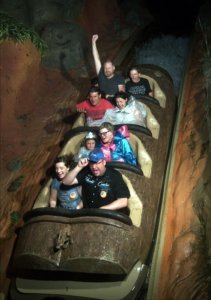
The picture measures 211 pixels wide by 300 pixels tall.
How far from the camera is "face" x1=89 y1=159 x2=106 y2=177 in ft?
13.0

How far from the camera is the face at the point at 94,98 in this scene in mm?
5586

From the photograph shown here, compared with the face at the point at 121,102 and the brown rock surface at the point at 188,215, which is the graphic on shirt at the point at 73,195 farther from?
the face at the point at 121,102

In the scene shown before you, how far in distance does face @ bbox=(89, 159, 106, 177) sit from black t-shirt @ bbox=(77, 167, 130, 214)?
8 cm

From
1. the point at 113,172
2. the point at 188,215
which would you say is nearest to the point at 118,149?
the point at 113,172

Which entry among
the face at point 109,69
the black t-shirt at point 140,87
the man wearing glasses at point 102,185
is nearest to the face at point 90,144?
the man wearing glasses at point 102,185

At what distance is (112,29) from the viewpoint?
11.7 m

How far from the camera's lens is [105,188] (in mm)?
4102

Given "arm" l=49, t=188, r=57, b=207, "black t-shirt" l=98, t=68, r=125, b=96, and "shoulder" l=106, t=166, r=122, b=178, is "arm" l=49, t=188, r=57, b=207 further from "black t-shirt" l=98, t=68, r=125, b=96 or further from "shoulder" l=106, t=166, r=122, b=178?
"black t-shirt" l=98, t=68, r=125, b=96

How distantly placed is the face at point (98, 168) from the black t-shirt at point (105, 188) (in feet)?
0.27

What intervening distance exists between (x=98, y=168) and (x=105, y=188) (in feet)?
0.94

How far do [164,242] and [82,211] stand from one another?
1.46 meters

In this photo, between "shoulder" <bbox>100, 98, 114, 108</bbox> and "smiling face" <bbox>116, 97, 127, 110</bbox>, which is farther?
"shoulder" <bbox>100, 98, 114, 108</bbox>

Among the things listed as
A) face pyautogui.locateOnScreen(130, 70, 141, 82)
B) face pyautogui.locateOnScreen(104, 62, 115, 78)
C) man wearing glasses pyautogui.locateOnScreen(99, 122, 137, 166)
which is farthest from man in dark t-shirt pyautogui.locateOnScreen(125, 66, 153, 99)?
man wearing glasses pyautogui.locateOnScreen(99, 122, 137, 166)

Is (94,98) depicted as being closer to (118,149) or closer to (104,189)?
(118,149)
